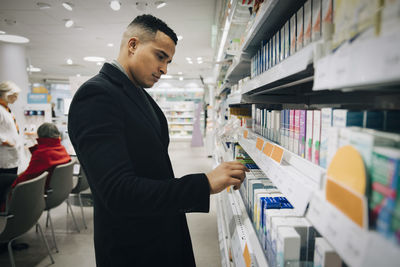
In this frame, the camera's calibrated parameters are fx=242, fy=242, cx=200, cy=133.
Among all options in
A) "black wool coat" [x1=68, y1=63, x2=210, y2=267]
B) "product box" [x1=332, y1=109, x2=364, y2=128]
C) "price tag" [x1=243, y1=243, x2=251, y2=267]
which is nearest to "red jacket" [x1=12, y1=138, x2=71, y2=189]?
"black wool coat" [x1=68, y1=63, x2=210, y2=267]

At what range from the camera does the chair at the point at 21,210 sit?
201 centimetres

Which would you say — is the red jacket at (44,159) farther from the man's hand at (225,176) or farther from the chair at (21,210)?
the man's hand at (225,176)

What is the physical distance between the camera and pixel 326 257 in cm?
67

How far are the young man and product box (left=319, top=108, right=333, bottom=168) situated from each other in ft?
1.08

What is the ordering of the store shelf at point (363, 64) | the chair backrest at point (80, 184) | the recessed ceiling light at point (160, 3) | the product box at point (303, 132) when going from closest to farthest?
the store shelf at point (363, 64), the product box at point (303, 132), the chair backrest at point (80, 184), the recessed ceiling light at point (160, 3)

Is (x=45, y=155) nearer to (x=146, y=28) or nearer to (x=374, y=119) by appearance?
(x=146, y=28)

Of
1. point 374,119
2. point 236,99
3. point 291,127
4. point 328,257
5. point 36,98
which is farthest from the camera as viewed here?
point 36,98

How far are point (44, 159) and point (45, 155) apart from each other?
5 cm

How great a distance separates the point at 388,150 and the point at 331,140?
0.60ft

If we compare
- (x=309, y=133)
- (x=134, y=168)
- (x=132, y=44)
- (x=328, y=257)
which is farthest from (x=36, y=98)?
(x=328, y=257)

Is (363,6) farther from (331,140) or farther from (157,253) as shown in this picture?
(157,253)

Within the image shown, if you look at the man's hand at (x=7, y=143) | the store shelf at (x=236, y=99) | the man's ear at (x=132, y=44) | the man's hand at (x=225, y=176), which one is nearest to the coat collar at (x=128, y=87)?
the man's ear at (x=132, y=44)

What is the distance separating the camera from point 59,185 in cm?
285

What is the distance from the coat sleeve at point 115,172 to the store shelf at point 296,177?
0.27m
